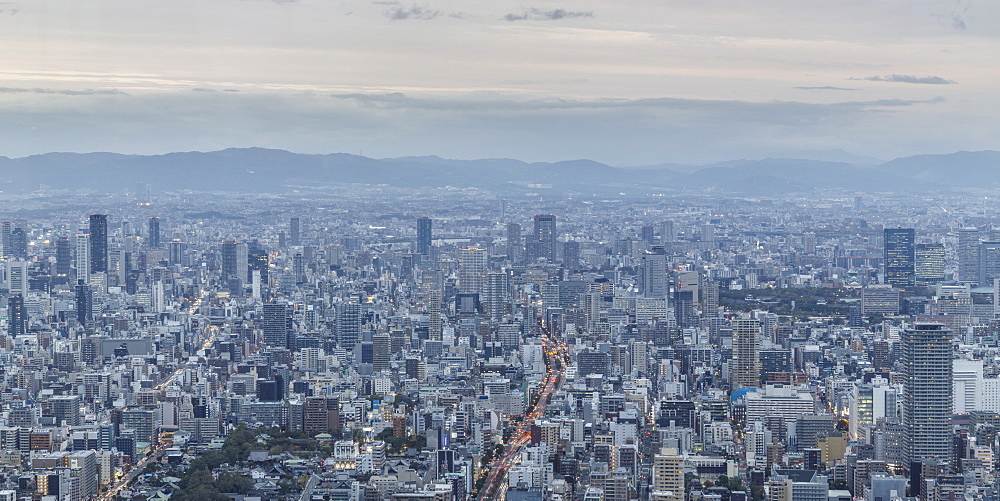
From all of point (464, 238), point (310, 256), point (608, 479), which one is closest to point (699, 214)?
point (464, 238)

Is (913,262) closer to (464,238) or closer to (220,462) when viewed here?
(464,238)

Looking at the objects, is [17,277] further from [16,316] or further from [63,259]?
[16,316]

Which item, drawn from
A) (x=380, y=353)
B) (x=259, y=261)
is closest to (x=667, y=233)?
(x=259, y=261)

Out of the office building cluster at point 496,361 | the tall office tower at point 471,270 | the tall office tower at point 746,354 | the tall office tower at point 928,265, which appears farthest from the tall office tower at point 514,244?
the tall office tower at point 746,354

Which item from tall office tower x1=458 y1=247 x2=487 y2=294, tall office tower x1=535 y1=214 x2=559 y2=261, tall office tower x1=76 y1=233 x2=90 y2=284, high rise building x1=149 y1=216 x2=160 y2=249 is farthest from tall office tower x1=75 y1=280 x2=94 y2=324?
tall office tower x1=535 y1=214 x2=559 y2=261

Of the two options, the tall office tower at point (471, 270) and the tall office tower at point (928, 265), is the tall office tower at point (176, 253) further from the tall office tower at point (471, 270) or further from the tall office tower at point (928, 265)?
the tall office tower at point (928, 265)
